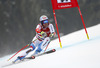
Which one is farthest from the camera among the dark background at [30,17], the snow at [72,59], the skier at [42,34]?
the dark background at [30,17]

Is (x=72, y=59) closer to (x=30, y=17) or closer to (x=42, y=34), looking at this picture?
(x=42, y=34)

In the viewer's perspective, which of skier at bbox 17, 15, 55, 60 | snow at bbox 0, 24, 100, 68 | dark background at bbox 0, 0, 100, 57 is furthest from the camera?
dark background at bbox 0, 0, 100, 57

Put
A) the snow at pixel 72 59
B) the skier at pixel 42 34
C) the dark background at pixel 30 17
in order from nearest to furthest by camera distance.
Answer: the snow at pixel 72 59 → the skier at pixel 42 34 → the dark background at pixel 30 17

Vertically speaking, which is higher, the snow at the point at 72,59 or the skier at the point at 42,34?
the skier at the point at 42,34

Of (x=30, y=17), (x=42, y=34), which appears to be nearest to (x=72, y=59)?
(x=42, y=34)

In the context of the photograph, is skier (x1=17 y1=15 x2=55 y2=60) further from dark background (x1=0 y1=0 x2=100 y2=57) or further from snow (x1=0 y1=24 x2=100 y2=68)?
dark background (x1=0 y1=0 x2=100 y2=57)

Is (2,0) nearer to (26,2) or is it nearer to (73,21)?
(26,2)

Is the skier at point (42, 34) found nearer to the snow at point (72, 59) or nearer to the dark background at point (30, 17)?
the snow at point (72, 59)

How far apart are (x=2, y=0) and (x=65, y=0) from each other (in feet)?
42.9

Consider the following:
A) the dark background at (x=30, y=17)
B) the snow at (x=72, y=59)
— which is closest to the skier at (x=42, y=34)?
the snow at (x=72, y=59)

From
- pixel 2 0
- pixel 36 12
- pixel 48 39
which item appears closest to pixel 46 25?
pixel 48 39

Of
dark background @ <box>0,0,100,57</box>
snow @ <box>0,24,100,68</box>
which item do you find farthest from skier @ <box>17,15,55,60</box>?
dark background @ <box>0,0,100,57</box>

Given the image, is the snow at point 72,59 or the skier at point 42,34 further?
the skier at point 42,34

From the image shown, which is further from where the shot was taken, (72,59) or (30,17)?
(30,17)
